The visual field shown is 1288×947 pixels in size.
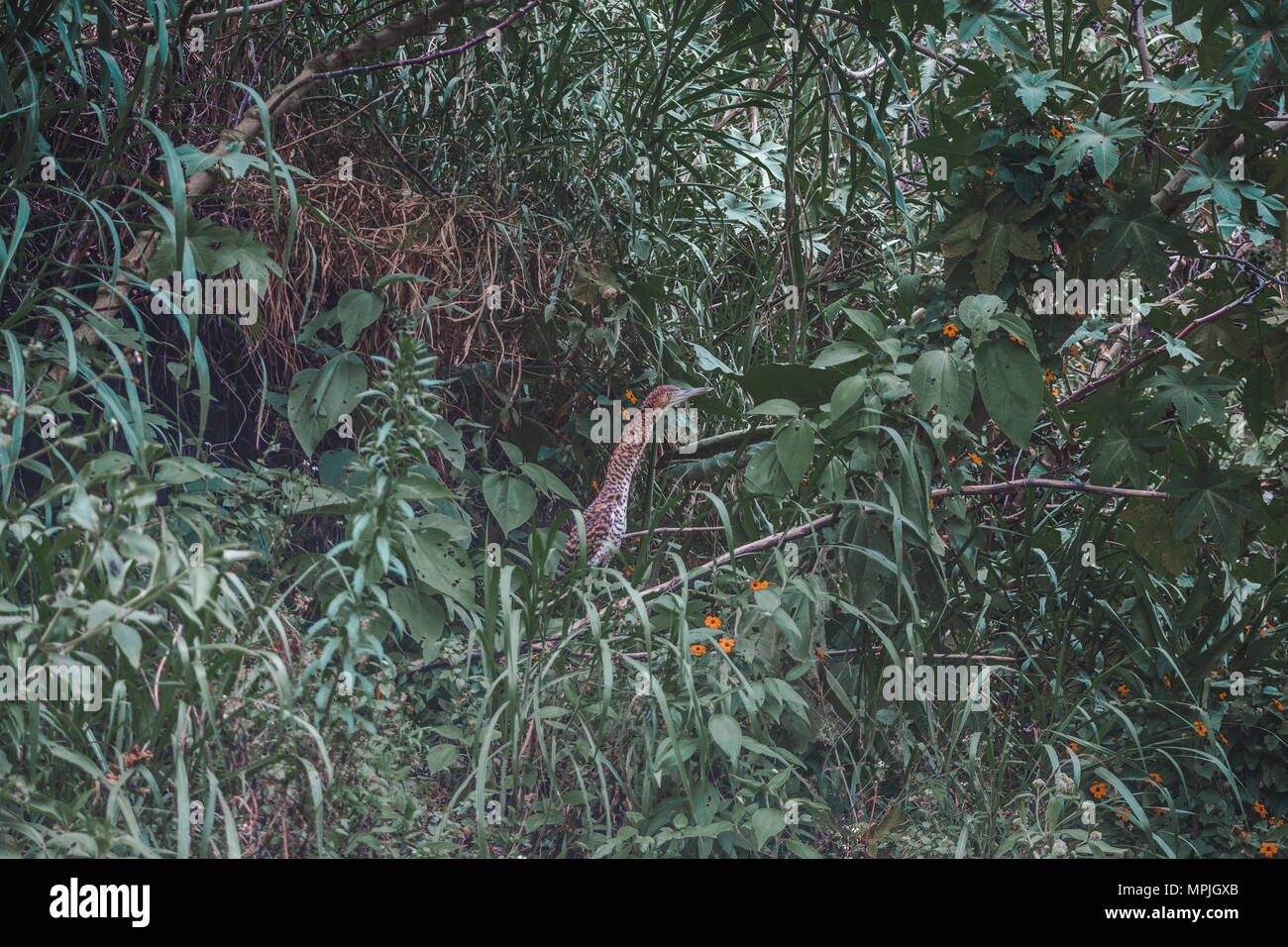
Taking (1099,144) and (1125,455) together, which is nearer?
(1099,144)

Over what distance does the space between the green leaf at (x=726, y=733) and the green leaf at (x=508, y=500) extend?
2.95ft

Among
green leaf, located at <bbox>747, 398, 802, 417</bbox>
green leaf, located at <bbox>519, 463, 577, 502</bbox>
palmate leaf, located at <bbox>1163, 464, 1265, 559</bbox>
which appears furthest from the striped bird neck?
palmate leaf, located at <bbox>1163, 464, 1265, 559</bbox>

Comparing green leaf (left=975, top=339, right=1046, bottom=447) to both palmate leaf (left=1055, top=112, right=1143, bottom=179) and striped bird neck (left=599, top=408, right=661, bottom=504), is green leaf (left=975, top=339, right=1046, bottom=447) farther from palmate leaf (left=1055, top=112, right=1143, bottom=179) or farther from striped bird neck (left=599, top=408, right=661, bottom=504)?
striped bird neck (left=599, top=408, right=661, bottom=504)

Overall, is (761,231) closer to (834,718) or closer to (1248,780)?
(834,718)

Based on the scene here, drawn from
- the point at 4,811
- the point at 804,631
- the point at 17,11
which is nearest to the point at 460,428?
the point at 804,631

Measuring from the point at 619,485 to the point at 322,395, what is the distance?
0.88m

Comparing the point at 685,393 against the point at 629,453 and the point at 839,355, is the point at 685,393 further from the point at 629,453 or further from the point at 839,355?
the point at 839,355

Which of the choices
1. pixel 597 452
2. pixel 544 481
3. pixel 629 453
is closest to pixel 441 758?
pixel 544 481

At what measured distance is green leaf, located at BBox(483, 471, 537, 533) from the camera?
282 centimetres

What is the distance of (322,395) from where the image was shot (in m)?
2.79

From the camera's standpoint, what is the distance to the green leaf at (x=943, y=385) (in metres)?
2.55

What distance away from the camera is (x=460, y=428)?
3250mm

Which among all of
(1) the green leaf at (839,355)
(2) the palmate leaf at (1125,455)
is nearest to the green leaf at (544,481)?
(1) the green leaf at (839,355)
